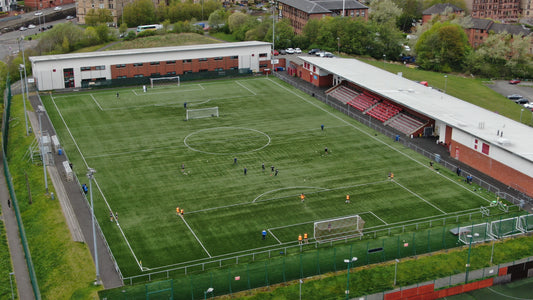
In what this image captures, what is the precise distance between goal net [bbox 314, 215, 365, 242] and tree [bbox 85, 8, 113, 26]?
450 ft

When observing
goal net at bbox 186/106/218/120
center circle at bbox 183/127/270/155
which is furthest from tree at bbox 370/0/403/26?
center circle at bbox 183/127/270/155

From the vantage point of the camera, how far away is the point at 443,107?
90438mm

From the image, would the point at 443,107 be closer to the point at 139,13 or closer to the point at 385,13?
the point at 385,13

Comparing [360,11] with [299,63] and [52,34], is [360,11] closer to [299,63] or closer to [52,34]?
[299,63]

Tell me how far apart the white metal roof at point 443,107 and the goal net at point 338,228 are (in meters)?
22.5

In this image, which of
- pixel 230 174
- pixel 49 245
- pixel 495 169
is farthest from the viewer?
pixel 230 174

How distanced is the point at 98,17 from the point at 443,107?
123 metres

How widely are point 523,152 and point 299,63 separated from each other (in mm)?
61548

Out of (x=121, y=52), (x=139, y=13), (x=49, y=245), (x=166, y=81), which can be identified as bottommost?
(x=49, y=245)

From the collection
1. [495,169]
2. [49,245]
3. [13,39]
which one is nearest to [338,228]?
[495,169]

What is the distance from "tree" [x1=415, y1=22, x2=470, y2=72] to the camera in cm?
14425

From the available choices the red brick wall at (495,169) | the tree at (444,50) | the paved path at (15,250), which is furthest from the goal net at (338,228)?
the tree at (444,50)

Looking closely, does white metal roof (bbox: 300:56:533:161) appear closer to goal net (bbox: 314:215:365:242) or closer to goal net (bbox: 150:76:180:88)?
goal net (bbox: 314:215:365:242)

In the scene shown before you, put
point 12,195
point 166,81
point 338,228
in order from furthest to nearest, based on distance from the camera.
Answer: point 166,81 < point 12,195 < point 338,228
